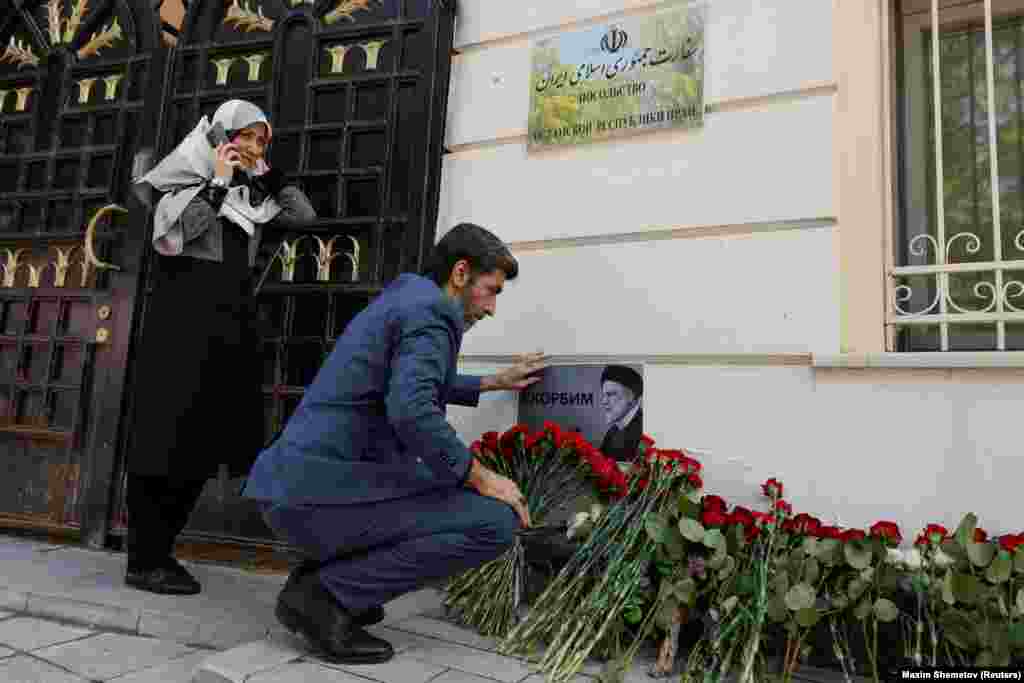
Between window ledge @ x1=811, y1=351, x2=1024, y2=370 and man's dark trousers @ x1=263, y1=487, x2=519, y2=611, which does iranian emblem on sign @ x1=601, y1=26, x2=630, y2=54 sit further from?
man's dark trousers @ x1=263, y1=487, x2=519, y2=611

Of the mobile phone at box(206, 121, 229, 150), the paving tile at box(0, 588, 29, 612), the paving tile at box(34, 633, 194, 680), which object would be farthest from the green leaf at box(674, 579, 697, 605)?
the paving tile at box(0, 588, 29, 612)

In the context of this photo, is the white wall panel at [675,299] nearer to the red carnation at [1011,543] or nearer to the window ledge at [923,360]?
the window ledge at [923,360]

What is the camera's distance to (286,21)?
386cm

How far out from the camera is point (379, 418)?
85.4 inches

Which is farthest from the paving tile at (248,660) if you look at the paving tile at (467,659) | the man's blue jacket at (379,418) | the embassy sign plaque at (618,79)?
the embassy sign plaque at (618,79)

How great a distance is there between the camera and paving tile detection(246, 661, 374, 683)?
1896 mm

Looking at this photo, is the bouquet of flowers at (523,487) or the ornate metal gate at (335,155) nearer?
the bouquet of flowers at (523,487)

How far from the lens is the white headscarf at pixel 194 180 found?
280 centimetres

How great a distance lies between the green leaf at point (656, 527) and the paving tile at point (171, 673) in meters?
1.49

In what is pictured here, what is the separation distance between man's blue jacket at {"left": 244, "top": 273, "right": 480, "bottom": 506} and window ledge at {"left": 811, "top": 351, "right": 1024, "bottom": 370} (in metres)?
1.39

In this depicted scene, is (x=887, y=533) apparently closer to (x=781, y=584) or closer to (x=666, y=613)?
(x=781, y=584)

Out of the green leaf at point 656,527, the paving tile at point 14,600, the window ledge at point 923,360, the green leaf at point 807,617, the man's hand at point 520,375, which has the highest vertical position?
the window ledge at point 923,360

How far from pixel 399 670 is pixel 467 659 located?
0.23 metres

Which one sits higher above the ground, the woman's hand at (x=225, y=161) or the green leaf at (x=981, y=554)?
the woman's hand at (x=225, y=161)
